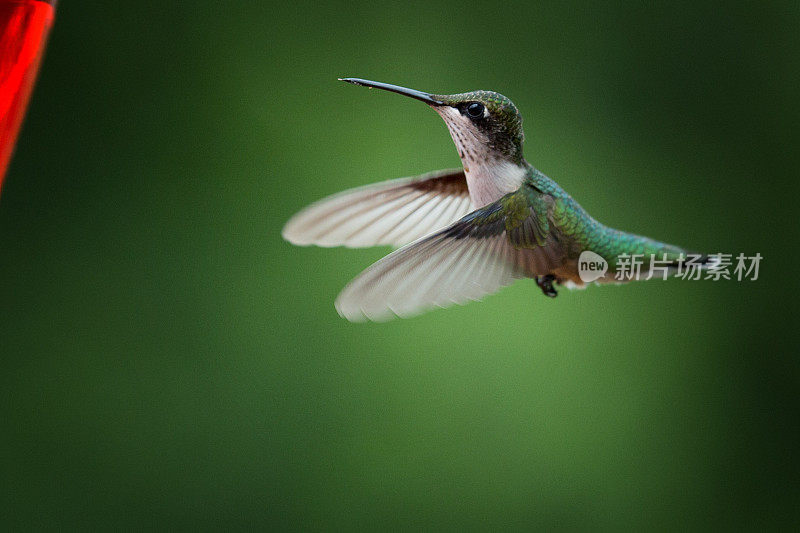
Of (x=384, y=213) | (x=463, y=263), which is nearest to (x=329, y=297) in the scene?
(x=384, y=213)

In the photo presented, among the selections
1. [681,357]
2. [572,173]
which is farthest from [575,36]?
[681,357]

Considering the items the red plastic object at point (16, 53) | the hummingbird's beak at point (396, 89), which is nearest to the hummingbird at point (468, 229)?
the hummingbird's beak at point (396, 89)

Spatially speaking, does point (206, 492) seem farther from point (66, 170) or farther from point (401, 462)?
point (66, 170)

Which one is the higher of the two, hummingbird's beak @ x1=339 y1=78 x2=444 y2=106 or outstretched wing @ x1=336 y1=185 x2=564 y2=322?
hummingbird's beak @ x1=339 y1=78 x2=444 y2=106

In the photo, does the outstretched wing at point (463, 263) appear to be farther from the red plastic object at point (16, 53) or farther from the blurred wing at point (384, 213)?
the red plastic object at point (16, 53)

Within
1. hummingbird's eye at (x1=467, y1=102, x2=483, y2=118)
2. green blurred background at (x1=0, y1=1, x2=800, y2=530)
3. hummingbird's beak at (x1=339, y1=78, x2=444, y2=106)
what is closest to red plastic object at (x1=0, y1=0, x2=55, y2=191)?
hummingbird's beak at (x1=339, y1=78, x2=444, y2=106)

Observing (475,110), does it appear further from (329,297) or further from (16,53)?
(329,297)

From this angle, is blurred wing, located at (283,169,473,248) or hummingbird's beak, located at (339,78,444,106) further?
blurred wing, located at (283,169,473,248)

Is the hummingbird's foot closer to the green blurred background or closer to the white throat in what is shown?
the white throat
